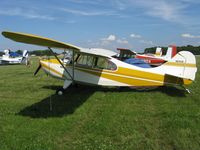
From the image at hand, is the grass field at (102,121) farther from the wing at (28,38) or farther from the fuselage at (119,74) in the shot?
the wing at (28,38)

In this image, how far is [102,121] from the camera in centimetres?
569

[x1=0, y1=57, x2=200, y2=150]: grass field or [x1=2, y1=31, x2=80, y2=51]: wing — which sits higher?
[x1=2, y1=31, x2=80, y2=51]: wing

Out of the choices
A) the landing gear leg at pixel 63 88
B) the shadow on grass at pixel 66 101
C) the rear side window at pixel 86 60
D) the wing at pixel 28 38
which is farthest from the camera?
the rear side window at pixel 86 60

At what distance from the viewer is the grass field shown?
4.49 m

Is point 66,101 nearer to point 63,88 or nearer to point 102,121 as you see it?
point 63,88

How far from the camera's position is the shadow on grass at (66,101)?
644 centimetres

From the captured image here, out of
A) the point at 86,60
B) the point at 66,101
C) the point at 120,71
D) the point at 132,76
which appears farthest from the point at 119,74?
the point at 66,101

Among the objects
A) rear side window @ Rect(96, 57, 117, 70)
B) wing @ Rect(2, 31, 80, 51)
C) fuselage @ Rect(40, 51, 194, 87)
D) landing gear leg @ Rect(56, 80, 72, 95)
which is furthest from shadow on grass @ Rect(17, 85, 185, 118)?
wing @ Rect(2, 31, 80, 51)

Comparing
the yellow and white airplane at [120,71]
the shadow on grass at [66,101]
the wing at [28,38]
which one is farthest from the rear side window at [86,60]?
the wing at [28,38]

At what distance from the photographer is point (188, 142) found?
4.39 metres

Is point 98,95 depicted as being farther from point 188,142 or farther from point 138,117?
point 188,142

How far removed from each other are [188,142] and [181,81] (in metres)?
4.59

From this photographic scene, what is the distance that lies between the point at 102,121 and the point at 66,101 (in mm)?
2503

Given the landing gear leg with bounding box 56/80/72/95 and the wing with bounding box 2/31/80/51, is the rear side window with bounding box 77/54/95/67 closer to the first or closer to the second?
the landing gear leg with bounding box 56/80/72/95
